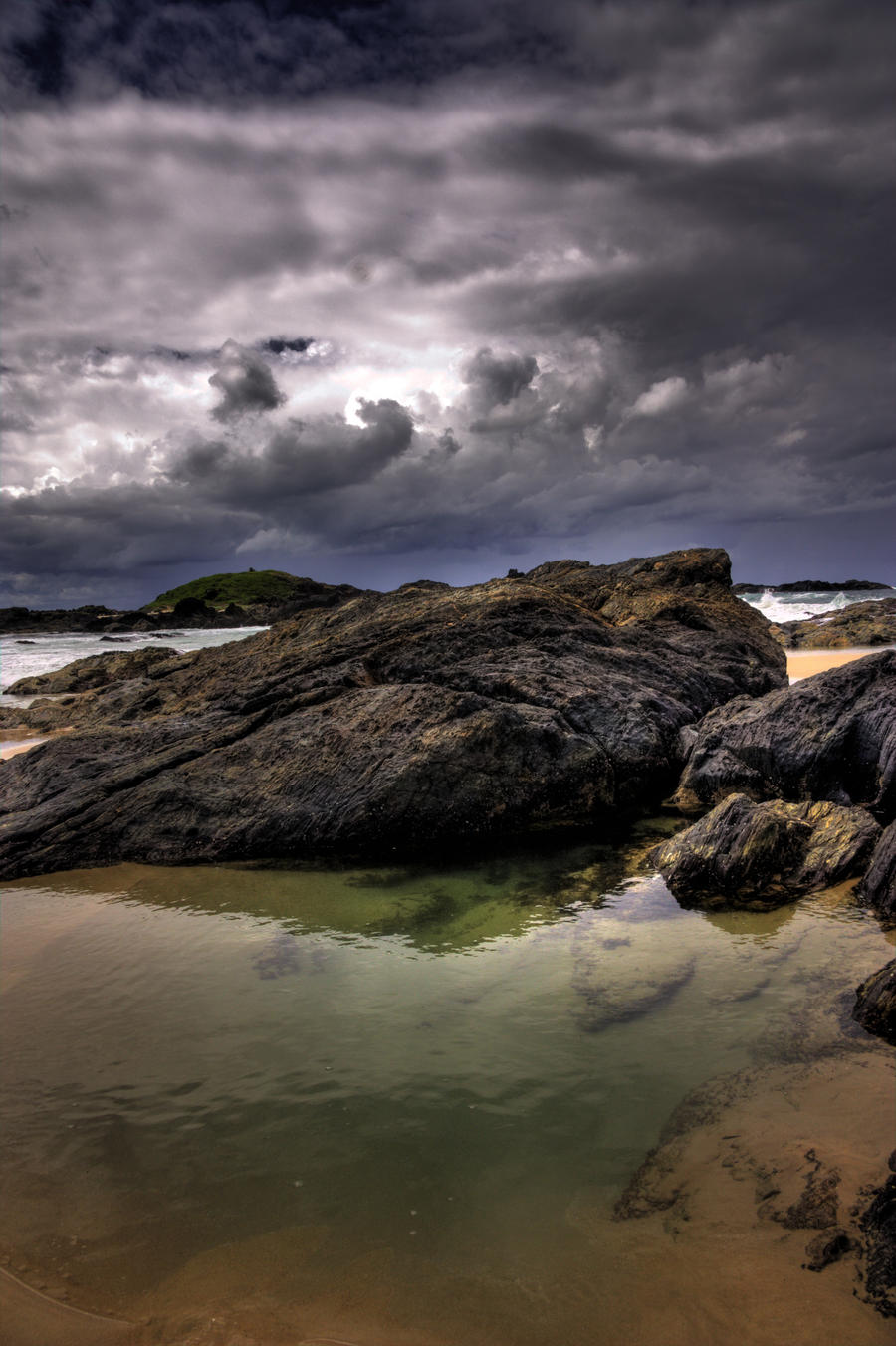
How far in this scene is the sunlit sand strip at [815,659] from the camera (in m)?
25.2

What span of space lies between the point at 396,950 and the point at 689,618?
12624mm

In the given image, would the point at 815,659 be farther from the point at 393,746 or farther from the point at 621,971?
the point at 621,971

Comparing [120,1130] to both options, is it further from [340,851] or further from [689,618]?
[689,618]

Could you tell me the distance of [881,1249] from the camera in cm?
308

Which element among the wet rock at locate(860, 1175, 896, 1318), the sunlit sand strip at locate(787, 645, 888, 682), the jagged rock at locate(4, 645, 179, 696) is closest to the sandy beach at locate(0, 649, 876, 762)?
the sunlit sand strip at locate(787, 645, 888, 682)

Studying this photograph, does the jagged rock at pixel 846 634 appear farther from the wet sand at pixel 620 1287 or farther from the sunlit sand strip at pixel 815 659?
the wet sand at pixel 620 1287

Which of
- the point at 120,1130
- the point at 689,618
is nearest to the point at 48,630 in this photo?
the point at 689,618

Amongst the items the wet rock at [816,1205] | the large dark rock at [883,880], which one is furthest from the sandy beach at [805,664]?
the wet rock at [816,1205]

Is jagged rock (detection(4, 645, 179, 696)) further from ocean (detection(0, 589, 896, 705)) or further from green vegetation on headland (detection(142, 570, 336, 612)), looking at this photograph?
green vegetation on headland (detection(142, 570, 336, 612))

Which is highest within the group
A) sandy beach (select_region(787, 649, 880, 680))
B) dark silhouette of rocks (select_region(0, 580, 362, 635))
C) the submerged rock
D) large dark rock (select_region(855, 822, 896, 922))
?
dark silhouette of rocks (select_region(0, 580, 362, 635))

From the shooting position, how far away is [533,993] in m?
5.61

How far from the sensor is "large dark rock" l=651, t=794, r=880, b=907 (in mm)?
7266

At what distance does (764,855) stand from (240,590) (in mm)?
141265

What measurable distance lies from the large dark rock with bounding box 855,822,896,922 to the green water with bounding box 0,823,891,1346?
9.4 inches
